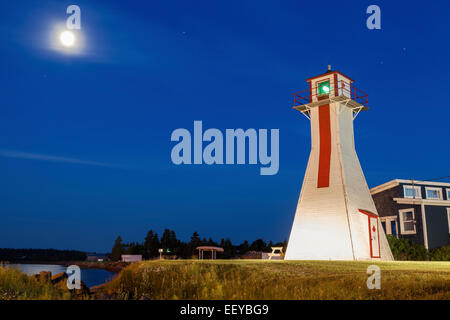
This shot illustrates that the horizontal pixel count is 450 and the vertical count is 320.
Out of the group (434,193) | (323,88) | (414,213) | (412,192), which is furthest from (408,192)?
(323,88)

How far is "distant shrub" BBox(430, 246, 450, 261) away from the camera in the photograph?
2789 cm

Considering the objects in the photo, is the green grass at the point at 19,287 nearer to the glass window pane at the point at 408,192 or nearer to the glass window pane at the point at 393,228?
the glass window pane at the point at 393,228

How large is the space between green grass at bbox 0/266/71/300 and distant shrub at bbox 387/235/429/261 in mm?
22553

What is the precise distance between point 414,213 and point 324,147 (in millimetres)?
9199

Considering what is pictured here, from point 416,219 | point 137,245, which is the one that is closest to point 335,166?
point 416,219

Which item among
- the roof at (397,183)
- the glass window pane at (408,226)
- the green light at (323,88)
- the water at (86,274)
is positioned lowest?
Result: the water at (86,274)

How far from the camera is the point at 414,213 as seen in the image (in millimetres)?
31094

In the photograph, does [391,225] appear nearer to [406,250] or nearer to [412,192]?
[412,192]

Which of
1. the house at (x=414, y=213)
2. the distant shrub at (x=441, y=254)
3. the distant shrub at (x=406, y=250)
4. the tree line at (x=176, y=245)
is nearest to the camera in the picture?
the distant shrub at (x=441, y=254)

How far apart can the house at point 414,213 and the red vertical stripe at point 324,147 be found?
8.54m

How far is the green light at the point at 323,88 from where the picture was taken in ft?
94.6
